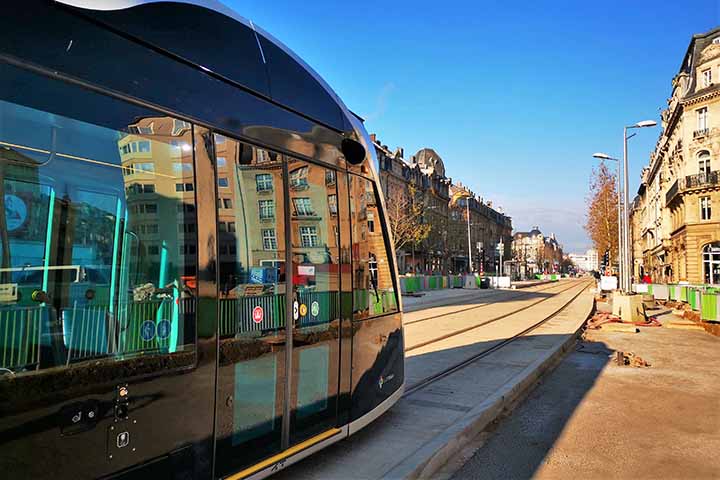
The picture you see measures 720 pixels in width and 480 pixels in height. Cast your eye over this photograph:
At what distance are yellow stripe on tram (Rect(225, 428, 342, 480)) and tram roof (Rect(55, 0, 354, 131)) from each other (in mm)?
2701

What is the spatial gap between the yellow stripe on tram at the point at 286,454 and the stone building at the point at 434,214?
140ft

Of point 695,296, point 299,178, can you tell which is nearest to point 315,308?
point 299,178

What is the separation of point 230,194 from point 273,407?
1584 millimetres

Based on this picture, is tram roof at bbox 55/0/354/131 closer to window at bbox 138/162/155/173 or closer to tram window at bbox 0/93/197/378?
tram window at bbox 0/93/197/378

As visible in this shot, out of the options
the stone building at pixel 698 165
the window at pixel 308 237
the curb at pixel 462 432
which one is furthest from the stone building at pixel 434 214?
the window at pixel 308 237

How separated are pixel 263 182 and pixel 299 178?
0.47 m

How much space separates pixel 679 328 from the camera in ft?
59.7

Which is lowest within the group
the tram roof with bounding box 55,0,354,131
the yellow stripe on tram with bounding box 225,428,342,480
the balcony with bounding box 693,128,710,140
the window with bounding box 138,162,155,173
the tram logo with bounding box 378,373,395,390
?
the yellow stripe on tram with bounding box 225,428,342,480

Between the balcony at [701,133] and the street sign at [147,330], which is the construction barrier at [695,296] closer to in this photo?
Result: the street sign at [147,330]

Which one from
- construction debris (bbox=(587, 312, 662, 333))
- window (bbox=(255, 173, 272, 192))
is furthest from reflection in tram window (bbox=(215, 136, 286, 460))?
construction debris (bbox=(587, 312, 662, 333))

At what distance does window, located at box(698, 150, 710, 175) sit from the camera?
45.8 metres

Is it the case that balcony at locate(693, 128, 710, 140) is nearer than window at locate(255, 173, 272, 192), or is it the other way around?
window at locate(255, 173, 272, 192)

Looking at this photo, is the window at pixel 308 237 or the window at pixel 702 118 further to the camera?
the window at pixel 702 118

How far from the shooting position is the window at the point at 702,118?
45562mm
